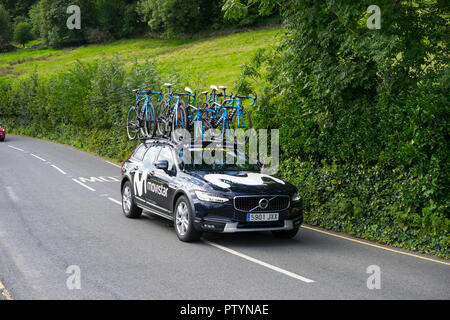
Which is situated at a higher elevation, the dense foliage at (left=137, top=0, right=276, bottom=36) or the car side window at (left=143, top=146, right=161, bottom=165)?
the dense foliage at (left=137, top=0, right=276, bottom=36)

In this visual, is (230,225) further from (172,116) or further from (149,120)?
(149,120)

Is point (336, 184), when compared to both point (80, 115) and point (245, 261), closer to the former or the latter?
point (245, 261)

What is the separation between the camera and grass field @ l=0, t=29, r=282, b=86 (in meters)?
46.6

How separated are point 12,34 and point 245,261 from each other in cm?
10961

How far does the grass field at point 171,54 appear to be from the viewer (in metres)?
46.6

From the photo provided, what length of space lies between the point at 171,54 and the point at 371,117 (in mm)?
55398

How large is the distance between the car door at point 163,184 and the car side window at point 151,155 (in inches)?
8.5

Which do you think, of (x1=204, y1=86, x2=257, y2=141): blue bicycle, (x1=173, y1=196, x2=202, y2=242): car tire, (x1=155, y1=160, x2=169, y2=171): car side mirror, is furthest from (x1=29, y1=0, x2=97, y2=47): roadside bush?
(x1=173, y1=196, x2=202, y2=242): car tire

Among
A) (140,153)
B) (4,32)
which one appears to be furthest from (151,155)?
(4,32)

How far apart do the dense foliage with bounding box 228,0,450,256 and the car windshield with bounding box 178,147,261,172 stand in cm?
204

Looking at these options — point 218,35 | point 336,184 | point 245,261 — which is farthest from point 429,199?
point 218,35

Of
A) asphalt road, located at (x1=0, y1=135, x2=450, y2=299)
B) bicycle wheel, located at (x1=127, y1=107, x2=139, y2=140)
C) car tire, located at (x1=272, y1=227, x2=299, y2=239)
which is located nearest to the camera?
asphalt road, located at (x1=0, y1=135, x2=450, y2=299)

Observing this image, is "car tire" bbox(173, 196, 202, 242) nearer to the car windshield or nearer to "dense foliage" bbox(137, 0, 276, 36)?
the car windshield

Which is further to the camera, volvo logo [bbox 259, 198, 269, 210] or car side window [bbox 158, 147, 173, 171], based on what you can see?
car side window [bbox 158, 147, 173, 171]
